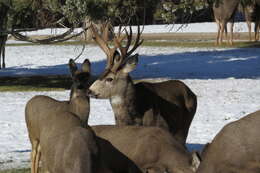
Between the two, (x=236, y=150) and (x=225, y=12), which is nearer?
(x=236, y=150)

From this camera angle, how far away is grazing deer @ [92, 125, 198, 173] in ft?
33.0

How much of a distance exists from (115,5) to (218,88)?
545 cm

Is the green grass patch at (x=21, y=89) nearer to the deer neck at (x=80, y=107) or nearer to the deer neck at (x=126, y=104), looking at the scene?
the deer neck at (x=126, y=104)

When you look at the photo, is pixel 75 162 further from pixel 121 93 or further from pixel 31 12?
pixel 31 12

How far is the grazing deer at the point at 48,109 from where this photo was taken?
11.8 m

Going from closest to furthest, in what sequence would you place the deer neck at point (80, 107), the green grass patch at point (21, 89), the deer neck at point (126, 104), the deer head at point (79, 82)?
1. the deer neck at point (80, 107)
2. the deer head at point (79, 82)
3. the deer neck at point (126, 104)
4. the green grass patch at point (21, 89)

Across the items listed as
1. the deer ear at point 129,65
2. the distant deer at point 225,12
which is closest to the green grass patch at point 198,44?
the distant deer at point 225,12

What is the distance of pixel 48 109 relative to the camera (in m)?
12.0

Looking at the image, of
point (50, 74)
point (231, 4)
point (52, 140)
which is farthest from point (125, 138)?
point (231, 4)

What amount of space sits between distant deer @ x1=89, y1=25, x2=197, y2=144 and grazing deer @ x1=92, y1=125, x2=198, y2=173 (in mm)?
1762

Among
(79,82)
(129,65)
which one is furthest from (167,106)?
(79,82)

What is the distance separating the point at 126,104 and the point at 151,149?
2.73m

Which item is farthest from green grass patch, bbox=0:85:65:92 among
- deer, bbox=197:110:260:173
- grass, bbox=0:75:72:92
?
deer, bbox=197:110:260:173

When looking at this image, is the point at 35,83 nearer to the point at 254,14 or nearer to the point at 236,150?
the point at 254,14
